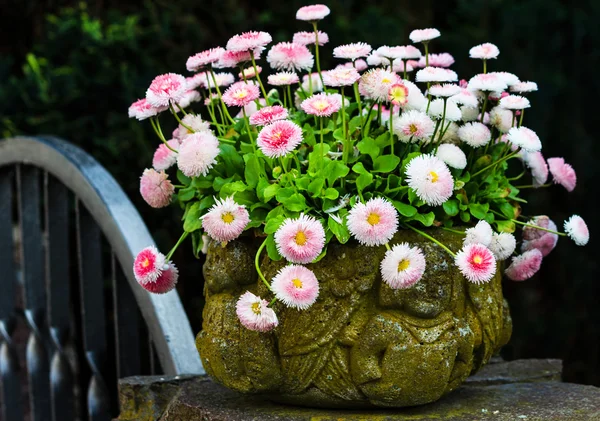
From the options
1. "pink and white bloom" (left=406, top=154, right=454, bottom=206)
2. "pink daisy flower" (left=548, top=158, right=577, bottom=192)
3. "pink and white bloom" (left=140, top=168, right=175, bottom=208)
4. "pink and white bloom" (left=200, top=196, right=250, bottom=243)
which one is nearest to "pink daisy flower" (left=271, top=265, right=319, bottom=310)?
"pink and white bloom" (left=200, top=196, right=250, bottom=243)

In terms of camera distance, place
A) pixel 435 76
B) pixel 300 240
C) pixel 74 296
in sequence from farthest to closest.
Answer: pixel 74 296 < pixel 435 76 < pixel 300 240

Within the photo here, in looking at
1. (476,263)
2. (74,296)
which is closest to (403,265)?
(476,263)

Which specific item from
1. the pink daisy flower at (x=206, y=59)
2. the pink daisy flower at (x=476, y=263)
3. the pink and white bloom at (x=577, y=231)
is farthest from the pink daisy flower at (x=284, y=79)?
the pink and white bloom at (x=577, y=231)

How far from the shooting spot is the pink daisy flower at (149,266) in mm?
1546

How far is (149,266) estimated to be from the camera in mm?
1549

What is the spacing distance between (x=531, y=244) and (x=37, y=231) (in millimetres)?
1612

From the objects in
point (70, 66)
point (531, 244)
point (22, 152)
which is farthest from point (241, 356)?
point (70, 66)

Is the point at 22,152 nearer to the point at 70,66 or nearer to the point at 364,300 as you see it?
the point at 70,66

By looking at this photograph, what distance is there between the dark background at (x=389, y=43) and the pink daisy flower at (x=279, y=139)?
146 cm

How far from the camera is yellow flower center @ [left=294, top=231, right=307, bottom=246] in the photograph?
1.39 metres

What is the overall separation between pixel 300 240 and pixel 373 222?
118mm

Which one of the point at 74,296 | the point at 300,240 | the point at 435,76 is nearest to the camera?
the point at 300,240

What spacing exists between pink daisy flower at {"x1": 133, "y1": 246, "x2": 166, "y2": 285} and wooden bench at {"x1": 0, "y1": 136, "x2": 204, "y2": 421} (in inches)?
23.3

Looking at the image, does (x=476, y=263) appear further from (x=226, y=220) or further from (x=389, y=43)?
(x=389, y=43)
